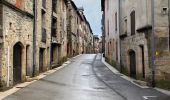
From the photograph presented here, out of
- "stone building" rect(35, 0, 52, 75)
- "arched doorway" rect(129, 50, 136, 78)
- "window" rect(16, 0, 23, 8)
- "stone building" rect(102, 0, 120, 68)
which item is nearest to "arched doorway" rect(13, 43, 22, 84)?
"window" rect(16, 0, 23, 8)

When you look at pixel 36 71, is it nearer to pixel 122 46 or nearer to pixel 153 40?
pixel 122 46

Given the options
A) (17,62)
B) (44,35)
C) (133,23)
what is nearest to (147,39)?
(133,23)

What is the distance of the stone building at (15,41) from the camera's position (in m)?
16.2

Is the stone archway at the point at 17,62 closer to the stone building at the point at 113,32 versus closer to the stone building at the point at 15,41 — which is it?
the stone building at the point at 15,41

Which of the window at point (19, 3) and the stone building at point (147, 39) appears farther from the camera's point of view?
the window at point (19, 3)

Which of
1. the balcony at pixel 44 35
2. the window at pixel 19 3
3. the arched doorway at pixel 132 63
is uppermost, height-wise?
the window at pixel 19 3

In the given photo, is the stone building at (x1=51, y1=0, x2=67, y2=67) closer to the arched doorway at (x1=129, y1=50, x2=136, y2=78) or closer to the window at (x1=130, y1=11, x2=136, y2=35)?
the arched doorway at (x1=129, y1=50, x2=136, y2=78)

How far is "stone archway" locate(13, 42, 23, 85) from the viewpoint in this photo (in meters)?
19.1

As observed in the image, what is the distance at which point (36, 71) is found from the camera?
2398cm

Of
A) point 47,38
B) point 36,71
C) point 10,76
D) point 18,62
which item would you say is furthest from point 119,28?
point 10,76

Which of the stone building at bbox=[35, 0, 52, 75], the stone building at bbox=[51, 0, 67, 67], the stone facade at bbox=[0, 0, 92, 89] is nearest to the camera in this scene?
the stone facade at bbox=[0, 0, 92, 89]

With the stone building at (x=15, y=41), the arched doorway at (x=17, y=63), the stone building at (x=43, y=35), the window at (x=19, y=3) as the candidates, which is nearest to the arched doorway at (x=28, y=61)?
the stone building at (x=15, y=41)

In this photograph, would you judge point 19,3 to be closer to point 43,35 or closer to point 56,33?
point 43,35

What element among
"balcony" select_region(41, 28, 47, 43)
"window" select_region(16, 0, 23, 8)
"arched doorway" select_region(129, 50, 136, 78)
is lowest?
"arched doorway" select_region(129, 50, 136, 78)
